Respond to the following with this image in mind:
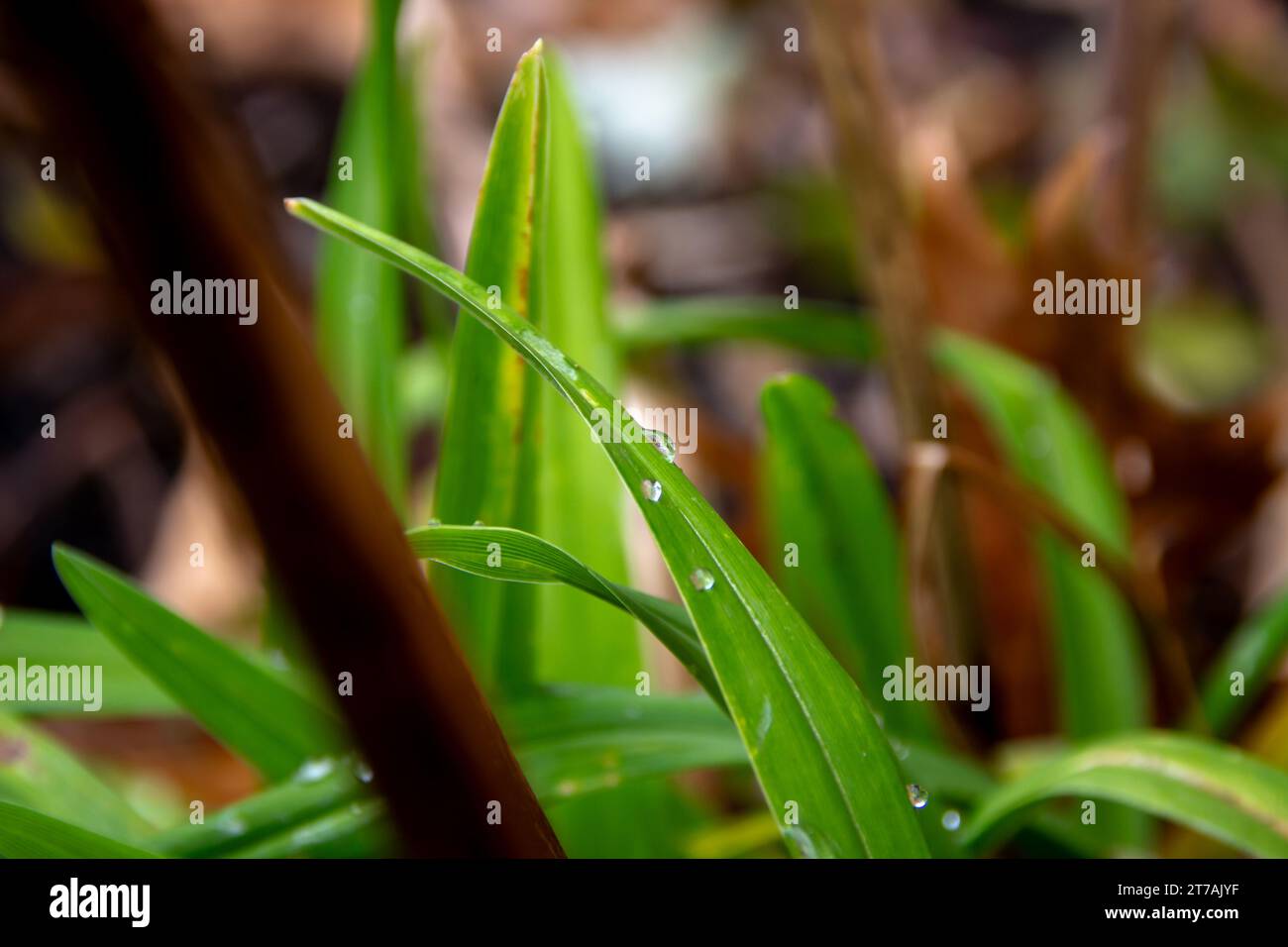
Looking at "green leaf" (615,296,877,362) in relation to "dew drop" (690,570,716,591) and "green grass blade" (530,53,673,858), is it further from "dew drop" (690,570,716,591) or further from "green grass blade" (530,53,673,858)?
"dew drop" (690,570,716,591)

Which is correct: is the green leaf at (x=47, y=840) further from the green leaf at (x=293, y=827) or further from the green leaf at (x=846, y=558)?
the green leaf at (x=846, y=558)

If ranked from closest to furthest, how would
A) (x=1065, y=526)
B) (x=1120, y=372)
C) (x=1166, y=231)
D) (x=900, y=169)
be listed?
(x=1065, y=526)
(x=900, y=169)
(x=1120, y=372)
(x=1166, y=231)

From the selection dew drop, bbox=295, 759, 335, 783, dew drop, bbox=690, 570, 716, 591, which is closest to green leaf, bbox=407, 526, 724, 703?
dew drop, bbox=690, 570, 716, 591

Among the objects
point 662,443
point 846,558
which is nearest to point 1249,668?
point 846,558
